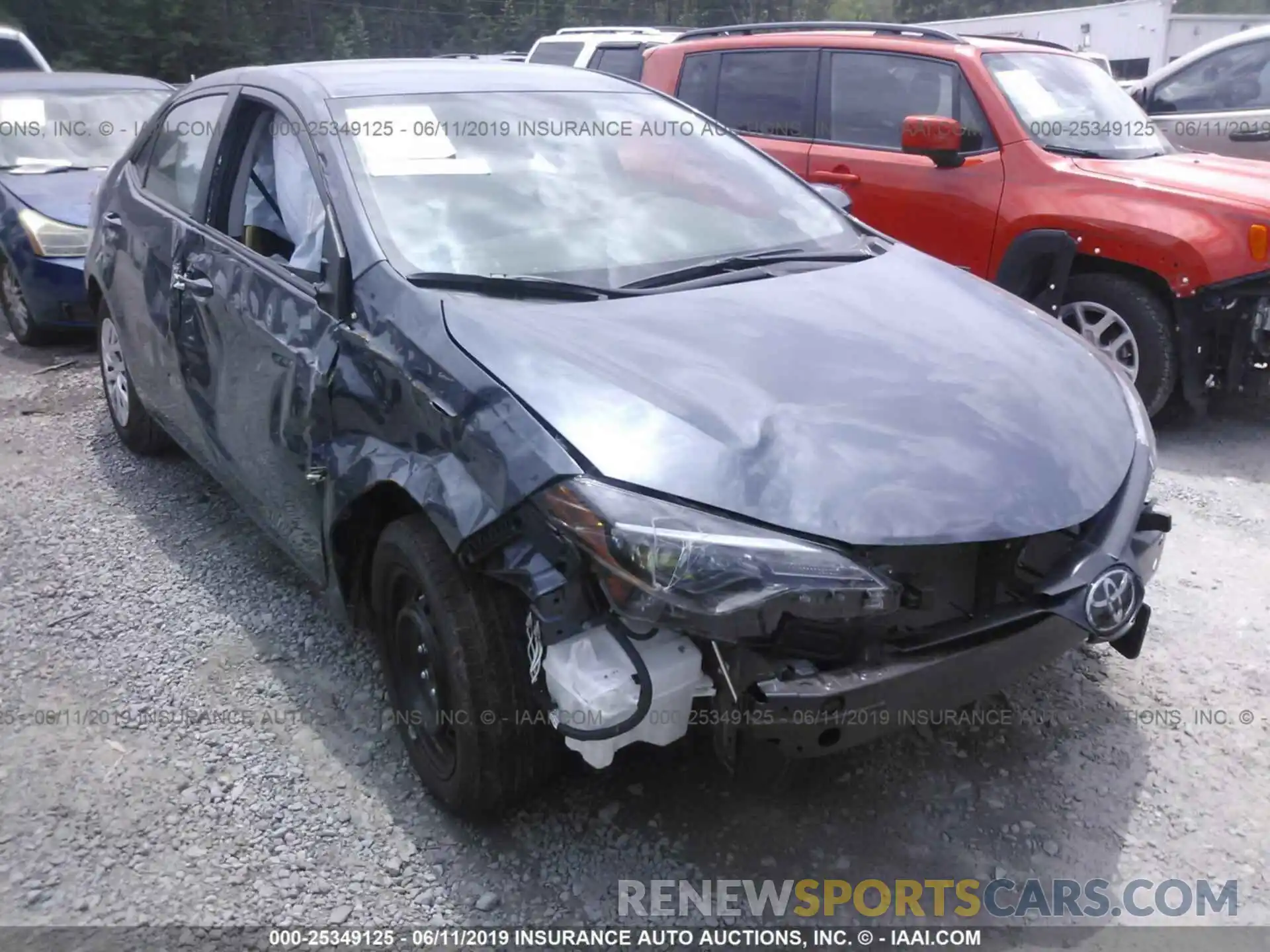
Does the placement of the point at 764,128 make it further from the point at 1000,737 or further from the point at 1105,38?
the point at 1105,38

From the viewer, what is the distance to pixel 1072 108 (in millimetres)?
5711

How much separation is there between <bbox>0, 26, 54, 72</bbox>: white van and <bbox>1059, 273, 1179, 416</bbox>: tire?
10.4 meters

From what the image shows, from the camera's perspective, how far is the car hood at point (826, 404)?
2.18 meters

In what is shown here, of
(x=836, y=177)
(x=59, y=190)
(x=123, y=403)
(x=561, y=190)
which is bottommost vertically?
(x=123, y=403)

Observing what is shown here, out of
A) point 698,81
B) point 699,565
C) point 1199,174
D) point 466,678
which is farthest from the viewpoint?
point 698,81

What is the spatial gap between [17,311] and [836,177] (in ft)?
16.1

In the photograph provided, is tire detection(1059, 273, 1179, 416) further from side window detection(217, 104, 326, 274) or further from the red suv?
side window detection(217, 104, 326, 274)

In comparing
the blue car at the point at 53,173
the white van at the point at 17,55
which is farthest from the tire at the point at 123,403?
the white van at the point at 17,55

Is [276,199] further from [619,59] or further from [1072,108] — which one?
[619,59]

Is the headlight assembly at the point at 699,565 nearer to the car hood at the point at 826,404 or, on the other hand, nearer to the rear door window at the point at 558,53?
the car hood at the point at 826,404

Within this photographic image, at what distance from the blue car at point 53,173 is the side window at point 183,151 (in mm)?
2239

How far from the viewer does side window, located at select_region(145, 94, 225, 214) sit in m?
3.81

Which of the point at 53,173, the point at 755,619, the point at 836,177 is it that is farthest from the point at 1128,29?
the point at 755,619

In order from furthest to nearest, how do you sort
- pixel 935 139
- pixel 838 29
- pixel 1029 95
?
pixel 838 29
pixel 1029 95
pixel 935 139
